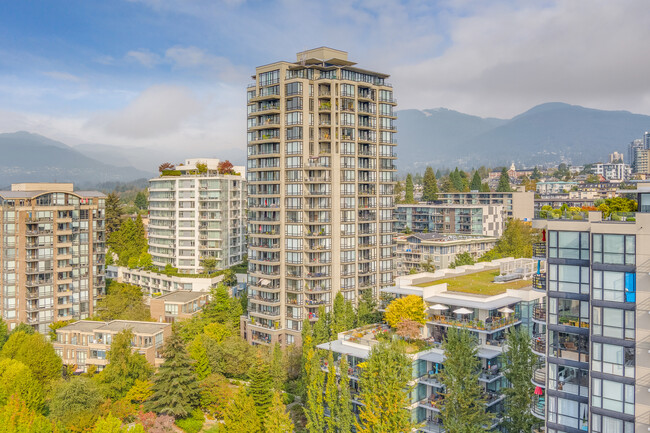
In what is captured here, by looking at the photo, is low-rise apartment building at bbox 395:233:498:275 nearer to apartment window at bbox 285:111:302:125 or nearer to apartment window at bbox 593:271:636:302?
apartment window at bbox 285:111:302:125

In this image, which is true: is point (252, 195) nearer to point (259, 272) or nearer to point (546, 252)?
point (259, 272)

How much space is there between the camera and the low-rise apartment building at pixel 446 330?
43281 mm

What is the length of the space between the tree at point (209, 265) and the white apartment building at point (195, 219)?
1.36 m

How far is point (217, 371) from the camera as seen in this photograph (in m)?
60.4

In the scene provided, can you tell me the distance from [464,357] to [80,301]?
2224 inches

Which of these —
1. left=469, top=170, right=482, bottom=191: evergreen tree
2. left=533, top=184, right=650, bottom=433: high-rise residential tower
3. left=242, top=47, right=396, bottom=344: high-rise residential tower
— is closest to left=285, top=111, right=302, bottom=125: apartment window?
left=242, top=47, right=396, bottom=344: high-rise residential tower

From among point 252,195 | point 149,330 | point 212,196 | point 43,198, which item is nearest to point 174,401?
point 149,330

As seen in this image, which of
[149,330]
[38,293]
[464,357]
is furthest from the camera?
[38,293]

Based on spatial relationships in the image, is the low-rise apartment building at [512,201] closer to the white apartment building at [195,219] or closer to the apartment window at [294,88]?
the white apartment building at [195,219]

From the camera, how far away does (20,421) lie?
146ft

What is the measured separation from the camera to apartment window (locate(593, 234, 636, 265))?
29297mm

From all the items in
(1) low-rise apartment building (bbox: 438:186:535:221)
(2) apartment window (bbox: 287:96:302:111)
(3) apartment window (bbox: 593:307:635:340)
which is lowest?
(3) apartment window (bbox: 593:307:635:340)

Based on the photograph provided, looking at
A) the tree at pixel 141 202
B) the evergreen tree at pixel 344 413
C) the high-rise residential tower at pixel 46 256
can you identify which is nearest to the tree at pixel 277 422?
the evergreen tree at pixel 344 413

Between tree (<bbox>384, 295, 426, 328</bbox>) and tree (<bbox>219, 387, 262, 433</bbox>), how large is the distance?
14.3 metres
